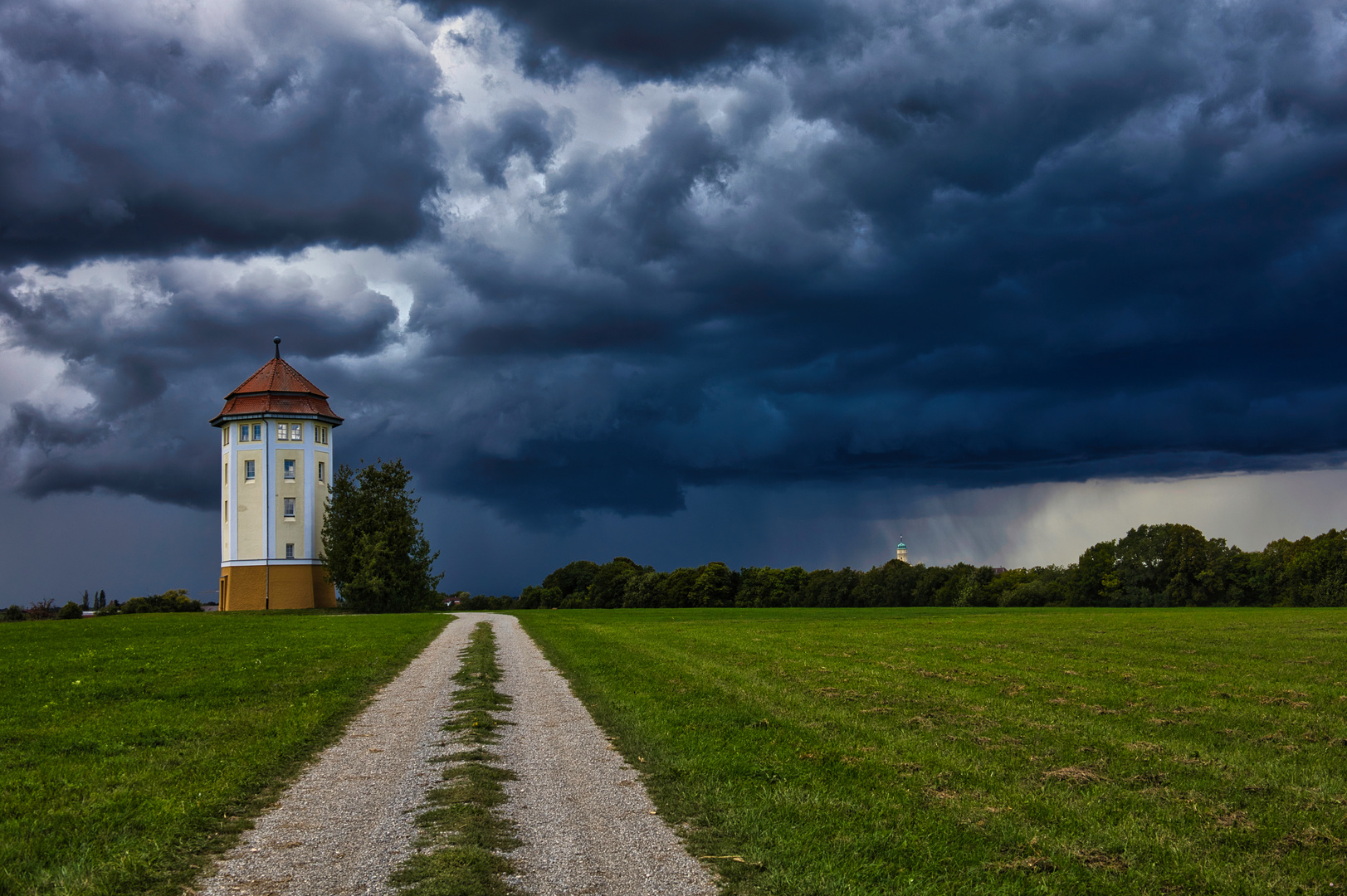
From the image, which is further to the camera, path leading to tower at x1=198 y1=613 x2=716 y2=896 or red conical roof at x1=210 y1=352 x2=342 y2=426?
red conical roof at x1=210 y1=352 x2=342 y2=426

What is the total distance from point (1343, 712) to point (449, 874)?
54.2 ft

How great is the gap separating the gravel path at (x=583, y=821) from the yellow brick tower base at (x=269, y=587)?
6965cm

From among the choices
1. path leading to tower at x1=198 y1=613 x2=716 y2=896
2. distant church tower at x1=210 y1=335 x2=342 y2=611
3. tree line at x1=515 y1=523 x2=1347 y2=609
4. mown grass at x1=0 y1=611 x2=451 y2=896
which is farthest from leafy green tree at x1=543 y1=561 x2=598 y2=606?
path leading to tower at x1=198 y1=613 x2=716 y2=896

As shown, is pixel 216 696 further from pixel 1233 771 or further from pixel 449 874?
pixel 1233 771

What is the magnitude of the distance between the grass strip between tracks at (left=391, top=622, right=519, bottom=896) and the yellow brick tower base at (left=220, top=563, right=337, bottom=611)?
69.6 metres

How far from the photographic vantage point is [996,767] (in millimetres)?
11586

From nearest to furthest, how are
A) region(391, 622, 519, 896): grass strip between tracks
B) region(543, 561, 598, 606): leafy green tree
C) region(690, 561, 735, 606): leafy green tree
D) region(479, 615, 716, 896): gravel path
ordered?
region(391, 622, 519, 896): grass strip between tracks < region(479, 615, 716, 896): gravel path < region(690, 561, 735, 606): leafy green tree < region(543, 561, 598, 606): leafy green tree

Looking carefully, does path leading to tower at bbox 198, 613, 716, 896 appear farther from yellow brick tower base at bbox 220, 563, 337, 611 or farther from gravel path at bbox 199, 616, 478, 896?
yellow brick tower base at bbox 220, 563, 337, 611

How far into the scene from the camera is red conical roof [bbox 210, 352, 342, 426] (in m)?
79.1

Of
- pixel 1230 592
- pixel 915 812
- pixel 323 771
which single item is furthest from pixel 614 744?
pixel 1230 592

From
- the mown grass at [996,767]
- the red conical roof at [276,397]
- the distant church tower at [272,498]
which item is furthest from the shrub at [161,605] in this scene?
the mown grass at [996,767]

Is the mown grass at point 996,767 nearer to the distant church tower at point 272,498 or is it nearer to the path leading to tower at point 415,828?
the path leading to tower at point 415,828

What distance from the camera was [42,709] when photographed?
53.0ft

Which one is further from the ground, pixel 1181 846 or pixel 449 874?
pixel 449 874
